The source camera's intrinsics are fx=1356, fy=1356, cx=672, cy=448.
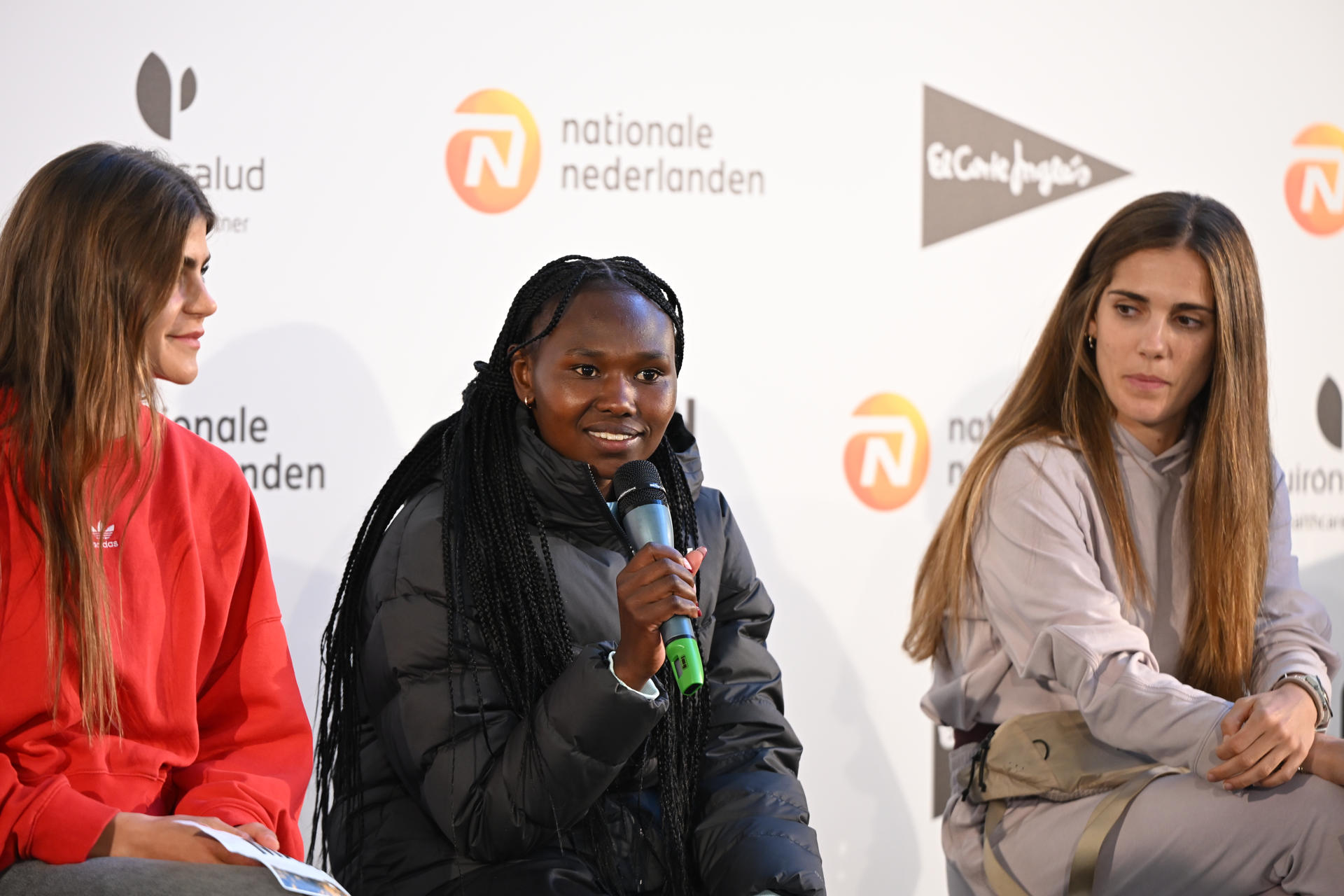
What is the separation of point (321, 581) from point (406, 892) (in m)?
1.21

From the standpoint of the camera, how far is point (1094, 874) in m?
2.10

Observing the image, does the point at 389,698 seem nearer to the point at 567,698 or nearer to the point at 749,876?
the point at 567,698

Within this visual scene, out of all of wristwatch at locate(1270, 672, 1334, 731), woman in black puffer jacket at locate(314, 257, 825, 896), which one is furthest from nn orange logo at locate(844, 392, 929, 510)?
wristwatch at locate(1270, 672, 1334, 731)

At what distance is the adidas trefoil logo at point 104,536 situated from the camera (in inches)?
69.2

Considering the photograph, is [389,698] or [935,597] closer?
[389,698]

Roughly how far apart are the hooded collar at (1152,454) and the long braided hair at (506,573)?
834 millimetres

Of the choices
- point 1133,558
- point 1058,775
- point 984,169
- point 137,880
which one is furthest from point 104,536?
point 984,169

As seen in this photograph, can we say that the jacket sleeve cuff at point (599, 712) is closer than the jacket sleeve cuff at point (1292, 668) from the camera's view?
Yes

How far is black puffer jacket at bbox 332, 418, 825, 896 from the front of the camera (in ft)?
5.95

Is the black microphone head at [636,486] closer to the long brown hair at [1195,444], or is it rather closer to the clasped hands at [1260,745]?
the long brown hair at [1195,444]

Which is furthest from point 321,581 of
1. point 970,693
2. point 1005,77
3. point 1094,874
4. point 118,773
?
point 1005,77

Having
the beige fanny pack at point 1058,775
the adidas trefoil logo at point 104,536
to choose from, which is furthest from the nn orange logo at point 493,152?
the beige fanny pack at point 1058,775

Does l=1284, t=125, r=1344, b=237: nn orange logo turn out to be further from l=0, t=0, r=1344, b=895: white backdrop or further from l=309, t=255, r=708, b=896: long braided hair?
l=309, t=255, r=708, b=896: long braided hair

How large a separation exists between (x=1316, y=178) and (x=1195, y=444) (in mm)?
1437
